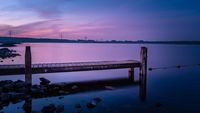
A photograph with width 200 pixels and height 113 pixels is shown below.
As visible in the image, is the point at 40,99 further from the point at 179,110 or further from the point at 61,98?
the point at 179,110

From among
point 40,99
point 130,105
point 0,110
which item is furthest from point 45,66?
point 130,105

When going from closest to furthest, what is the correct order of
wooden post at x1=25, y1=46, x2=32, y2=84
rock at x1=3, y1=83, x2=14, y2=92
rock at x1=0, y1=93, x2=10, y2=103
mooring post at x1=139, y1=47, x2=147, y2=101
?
rock at x1=0, y1=93, x2=10, y2=103
rock at x1=3, y1=83, x2=14, y2=92
wooden post at x1=25, y1=46, x2=32, y2=84
mooring post at x1=139, y1=47, x2=147, y2=101

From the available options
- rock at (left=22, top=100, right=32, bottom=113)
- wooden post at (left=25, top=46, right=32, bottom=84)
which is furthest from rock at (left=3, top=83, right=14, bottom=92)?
rock at (left=22, top=100, right=32, bottom=113)

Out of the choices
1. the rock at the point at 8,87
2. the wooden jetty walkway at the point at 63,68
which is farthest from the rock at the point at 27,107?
the wooden jetty walkway at the point at 63,68

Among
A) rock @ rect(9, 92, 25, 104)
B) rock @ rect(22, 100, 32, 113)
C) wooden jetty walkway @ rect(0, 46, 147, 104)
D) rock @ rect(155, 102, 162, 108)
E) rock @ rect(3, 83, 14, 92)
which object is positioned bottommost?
rock @ rect(155, 102, 162, 108)

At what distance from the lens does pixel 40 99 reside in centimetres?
2650

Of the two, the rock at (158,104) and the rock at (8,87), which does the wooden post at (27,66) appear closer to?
the rock at (8,87)

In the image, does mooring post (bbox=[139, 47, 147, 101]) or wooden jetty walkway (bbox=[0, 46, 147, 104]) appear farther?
mooring post (bbox=[139, 47, 147, 101])

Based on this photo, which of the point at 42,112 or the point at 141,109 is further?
the point at 141,109

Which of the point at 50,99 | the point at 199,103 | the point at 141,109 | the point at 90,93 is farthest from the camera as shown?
the point at 90,93

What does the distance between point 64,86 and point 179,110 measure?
679 inches

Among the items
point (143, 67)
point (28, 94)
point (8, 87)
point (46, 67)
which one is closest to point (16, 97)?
point (28, 94)

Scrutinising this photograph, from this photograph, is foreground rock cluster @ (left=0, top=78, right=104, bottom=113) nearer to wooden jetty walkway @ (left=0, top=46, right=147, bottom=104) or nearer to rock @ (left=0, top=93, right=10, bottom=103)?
rock @ (left=0, top=93, right=10, bottom=103)

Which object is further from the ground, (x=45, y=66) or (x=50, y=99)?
(x=45, y=66)
